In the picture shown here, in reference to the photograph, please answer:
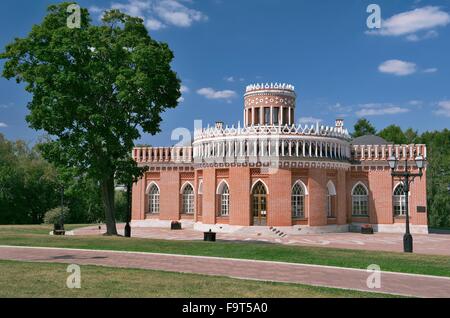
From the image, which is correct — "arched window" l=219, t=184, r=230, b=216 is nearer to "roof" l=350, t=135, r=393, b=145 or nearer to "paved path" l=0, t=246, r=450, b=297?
"roof" l=350, t=135, r=393, b=145

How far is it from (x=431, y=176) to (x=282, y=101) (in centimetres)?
2746

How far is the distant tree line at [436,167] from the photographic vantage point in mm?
53125

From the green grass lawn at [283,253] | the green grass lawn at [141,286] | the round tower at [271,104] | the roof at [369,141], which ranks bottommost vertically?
the green grass lawn at [283,253]

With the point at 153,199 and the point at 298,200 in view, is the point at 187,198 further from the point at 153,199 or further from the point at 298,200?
the point at 298,200

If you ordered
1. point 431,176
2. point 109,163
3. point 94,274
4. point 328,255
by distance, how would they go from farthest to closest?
1. point 431,176
2. point 109,163
3. point 328,255
4. point 94,274

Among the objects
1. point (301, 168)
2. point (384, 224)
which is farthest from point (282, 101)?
point (384, 224)

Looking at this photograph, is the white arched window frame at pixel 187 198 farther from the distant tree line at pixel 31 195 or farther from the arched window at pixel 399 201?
the arched window at pixel 399 201

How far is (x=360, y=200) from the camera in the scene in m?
39.6

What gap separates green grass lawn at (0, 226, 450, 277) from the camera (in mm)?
16469

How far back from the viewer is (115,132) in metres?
25.5

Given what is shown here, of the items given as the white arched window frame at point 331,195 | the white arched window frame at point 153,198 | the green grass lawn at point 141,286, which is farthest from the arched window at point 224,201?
the green grass lawn at point 141,286

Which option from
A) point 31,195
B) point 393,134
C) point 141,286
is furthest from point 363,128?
point 141,286

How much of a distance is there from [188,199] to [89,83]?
20309 millimetres
